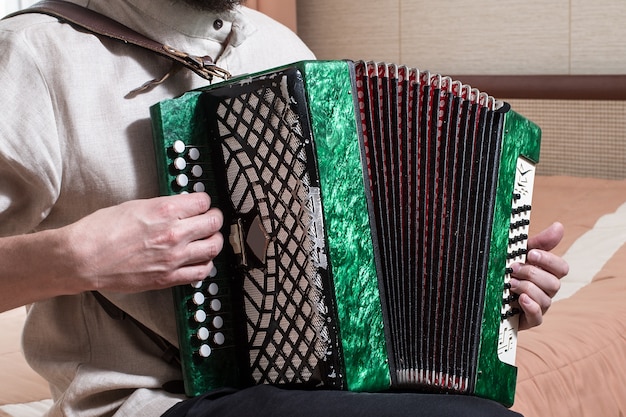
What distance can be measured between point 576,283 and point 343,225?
1315mm

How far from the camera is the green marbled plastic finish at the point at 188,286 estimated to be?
1057mm

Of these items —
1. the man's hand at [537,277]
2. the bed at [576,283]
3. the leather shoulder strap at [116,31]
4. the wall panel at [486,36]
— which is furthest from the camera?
the wall panel at [486,36]

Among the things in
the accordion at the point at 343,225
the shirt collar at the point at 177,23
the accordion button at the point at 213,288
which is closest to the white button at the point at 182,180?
the accordion at the point at 343,225

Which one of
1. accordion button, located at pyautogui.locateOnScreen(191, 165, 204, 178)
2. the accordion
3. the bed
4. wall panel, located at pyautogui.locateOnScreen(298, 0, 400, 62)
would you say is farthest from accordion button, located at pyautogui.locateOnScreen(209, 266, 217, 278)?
wall panel, located at pyautogui.locateOnScreen(298, 0, 400, 62)

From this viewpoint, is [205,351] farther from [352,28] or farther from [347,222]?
[352,28]

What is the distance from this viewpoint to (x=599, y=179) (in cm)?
294

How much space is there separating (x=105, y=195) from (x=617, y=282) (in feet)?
4.69

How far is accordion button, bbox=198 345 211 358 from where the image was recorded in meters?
1.07

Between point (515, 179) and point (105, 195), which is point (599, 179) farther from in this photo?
point (105, 195)

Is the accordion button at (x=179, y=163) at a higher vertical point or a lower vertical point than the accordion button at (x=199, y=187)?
higher

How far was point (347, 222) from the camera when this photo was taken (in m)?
1.07

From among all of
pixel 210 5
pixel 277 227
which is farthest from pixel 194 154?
pixel 210 5

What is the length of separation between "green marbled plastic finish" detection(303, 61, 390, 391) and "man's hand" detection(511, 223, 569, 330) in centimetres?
25

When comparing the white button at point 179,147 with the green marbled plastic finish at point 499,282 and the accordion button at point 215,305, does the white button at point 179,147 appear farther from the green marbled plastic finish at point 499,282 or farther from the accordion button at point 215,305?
the green marbled plastic finish at point 499,282
